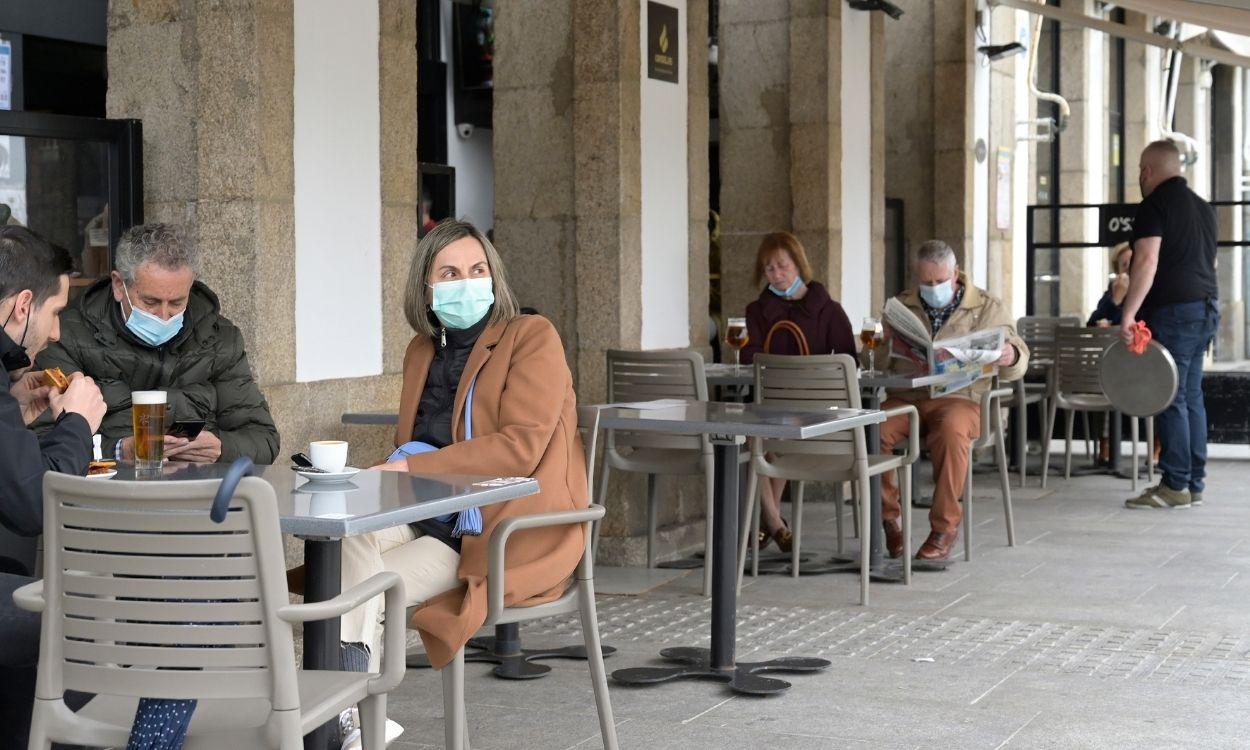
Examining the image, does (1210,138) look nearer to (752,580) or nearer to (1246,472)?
(1246,472)

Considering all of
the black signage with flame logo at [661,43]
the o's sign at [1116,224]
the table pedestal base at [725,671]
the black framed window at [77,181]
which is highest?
the black signage with flame logo at [661,43]

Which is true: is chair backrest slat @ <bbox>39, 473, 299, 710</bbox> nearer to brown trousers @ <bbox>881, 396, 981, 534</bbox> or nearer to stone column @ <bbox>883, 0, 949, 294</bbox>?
brown trousers @ <bbox>881, 396, 981, 534</bbox>

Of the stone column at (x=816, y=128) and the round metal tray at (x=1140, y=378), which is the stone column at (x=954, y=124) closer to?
the stone column at (x=816, y=128)

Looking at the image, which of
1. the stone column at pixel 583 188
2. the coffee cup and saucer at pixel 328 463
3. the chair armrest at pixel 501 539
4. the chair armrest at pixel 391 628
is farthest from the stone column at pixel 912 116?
the chair armrest at pixel 391 628

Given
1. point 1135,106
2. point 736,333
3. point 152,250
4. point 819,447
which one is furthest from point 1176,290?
point 1135,106

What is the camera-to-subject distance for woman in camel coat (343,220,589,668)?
370 cm

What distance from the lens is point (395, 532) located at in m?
3.99

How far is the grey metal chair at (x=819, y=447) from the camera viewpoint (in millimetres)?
6277

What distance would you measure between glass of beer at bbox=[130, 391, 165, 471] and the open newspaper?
4.07m

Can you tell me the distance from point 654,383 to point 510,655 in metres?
1.89

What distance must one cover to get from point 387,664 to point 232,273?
2.57m

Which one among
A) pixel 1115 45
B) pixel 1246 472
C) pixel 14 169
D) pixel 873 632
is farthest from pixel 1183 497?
pixel 1115 45

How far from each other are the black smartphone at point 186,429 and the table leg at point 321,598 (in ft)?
4.28

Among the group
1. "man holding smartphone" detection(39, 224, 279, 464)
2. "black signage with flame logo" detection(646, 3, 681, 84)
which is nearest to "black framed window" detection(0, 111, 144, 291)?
"man holding smartphone" detection(39, 224, 279, 464)
